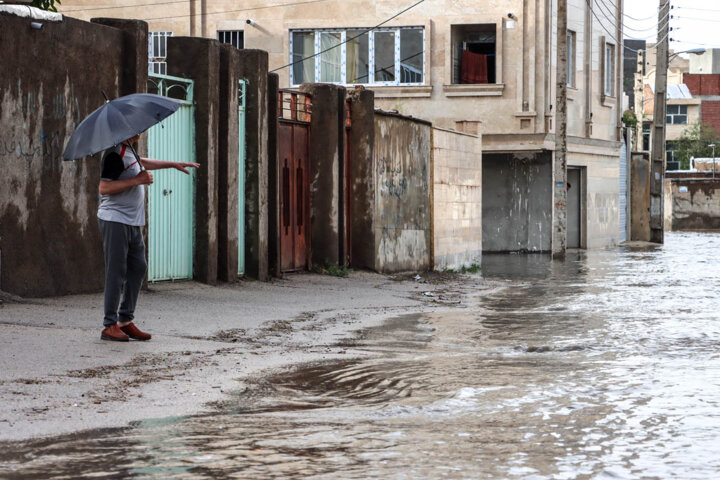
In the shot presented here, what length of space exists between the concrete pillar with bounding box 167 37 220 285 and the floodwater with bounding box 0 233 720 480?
307 cm

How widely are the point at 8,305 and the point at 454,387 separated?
468 cm

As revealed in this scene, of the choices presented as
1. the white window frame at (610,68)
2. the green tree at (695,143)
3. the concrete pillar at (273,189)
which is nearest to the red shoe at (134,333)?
the concrete pillar at (273,189)

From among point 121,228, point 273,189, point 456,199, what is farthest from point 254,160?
point 456,199

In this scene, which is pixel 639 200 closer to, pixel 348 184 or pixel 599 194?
pixel 599 194

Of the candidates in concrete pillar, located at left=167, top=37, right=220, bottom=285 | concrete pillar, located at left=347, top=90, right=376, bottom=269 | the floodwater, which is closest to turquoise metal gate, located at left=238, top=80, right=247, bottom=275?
concrete pillar, located at left=167, top=37, right=220, bottom=285

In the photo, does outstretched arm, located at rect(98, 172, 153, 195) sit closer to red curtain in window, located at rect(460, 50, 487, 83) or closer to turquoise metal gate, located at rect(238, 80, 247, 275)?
turquoise metal gate, located at rect(238, 80, 247, 275)

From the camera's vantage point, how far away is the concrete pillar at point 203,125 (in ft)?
45.4

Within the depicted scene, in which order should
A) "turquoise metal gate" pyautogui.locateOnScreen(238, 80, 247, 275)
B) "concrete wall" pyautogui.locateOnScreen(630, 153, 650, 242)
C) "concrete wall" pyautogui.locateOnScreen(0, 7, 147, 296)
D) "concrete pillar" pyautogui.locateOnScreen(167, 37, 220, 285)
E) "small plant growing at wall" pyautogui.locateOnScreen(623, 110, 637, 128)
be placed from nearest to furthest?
"concrete wall" pyautogui.locateOnScreen(0, 7, 147, 296), "concrete pillar" pyautogui.locateOnScreen(167, 37, 220, 285), "turquoise metal gate" pyautogui.locateOnScreen(238, 80, 247, 275), "concrete wall" pyautogui.locateOnScreen(630, 153, 650, 242), "small plant growing at wall" pyautogui.locateOnScreen(623, 110, 637, 128)

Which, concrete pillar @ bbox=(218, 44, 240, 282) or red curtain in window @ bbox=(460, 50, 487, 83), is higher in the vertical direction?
red curtain in window @ bbox=(460, 50, 487, 83)

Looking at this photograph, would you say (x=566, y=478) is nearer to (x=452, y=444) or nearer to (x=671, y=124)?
(x=452, y=444)

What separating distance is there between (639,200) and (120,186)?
33.7 metres

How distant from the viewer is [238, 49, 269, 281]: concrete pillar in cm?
1499

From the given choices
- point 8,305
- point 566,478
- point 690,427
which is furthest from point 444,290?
point 566,478

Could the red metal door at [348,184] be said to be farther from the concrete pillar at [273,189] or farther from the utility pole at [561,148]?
the utility pole at [561,148]
